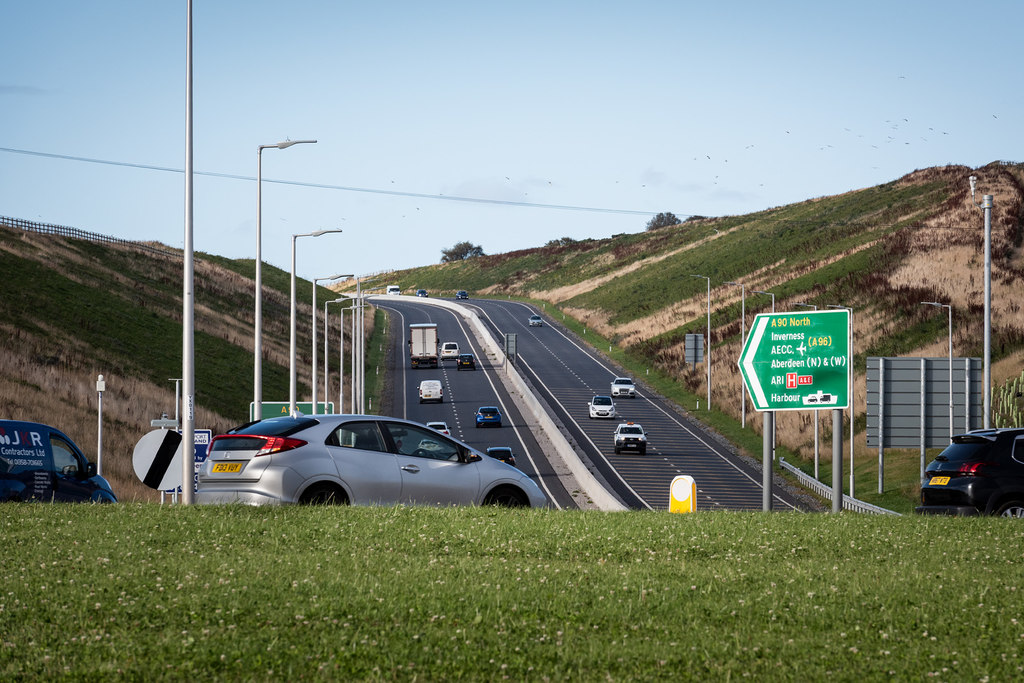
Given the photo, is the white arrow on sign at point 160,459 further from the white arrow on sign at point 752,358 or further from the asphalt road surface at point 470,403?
the asphalt road surface at point 470,403

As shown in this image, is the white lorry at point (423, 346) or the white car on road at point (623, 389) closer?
the white car on road at point (623, 389)

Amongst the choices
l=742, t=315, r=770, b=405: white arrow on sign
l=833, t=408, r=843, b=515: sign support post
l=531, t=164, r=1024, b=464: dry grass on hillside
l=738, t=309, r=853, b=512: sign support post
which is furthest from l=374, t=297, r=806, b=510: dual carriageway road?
l=833, t=408, r=843, b=515: sign support post

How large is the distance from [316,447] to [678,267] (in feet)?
508

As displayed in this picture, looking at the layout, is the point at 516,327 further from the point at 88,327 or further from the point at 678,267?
the point at 88,327

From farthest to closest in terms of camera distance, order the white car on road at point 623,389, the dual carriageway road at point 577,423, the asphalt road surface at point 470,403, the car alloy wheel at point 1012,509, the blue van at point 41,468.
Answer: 1. the white car on road at point 623,389
2. the asphalt road surface at point 470,403
3. the dual carriageway road at point 577,423
4. the car alloy wheel at point 1012,509
5. the blue van at point 41,468

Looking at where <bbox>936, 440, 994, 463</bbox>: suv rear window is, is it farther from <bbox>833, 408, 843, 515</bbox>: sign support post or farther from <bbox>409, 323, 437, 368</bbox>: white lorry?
<bbox>409, 323, 437, 368</bbox>: white lorry

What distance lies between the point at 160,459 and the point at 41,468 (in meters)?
1.71

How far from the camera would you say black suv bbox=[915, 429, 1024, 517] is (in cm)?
1655

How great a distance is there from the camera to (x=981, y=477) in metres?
16.7

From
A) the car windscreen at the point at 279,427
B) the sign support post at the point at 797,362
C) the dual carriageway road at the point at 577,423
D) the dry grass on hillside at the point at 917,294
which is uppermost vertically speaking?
the dry grass on hillside at the point at 917,294

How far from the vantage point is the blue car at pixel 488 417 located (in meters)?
71.6

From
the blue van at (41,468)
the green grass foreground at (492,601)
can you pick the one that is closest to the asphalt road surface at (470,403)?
the blue van at (41,468)

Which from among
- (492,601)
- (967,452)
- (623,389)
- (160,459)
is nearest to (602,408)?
(623,389)

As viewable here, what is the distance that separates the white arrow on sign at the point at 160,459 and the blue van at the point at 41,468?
890 mm
